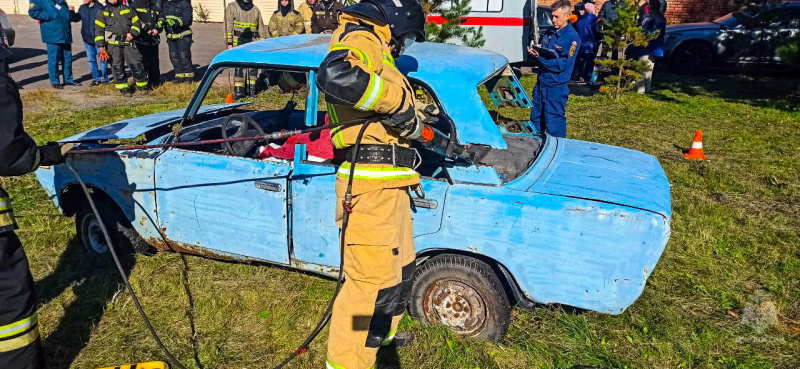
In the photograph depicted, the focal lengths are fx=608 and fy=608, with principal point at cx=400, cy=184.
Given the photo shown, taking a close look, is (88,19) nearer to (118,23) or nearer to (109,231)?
(118,23)

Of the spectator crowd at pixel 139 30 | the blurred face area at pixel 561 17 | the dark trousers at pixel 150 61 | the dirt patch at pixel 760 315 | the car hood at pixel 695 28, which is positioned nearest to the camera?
the dirt patch at pixel 760 315

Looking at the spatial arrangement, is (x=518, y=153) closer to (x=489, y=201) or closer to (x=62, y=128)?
(x=489, y=201)

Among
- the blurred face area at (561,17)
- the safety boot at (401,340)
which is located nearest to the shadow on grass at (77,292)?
the safety boot at (401,340)

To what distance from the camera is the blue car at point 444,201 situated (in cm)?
314

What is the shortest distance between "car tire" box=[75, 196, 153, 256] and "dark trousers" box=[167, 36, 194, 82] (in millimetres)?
7227

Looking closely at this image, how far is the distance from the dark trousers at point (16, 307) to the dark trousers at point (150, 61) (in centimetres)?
865

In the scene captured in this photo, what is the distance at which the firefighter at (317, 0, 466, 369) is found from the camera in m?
2.88

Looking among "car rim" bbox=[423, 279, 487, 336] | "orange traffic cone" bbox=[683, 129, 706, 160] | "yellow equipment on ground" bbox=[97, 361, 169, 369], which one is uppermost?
"orange traffic cone" bbox=[683, 129, 706, 160]

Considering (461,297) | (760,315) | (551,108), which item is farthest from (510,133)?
(551,108)

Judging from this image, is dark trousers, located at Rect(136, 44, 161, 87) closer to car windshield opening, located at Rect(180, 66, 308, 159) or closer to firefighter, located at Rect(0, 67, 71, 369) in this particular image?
car windshield opening, located at Rect(180, 66, 308, 159)

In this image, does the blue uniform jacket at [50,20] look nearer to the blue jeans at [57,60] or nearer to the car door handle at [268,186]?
the blue jeans at [57,60]

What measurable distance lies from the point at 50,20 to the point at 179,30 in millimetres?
2135

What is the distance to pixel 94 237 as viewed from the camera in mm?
4500

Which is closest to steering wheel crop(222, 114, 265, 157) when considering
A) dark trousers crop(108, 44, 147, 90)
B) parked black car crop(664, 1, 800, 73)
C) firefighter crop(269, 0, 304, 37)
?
dark trousers crop(108, 44, 147, 90)
